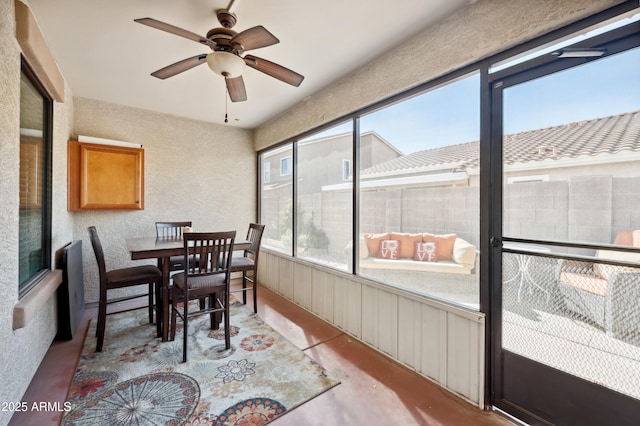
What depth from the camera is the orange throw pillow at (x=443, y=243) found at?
80.4 inches

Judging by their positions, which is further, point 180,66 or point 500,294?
point 180,66

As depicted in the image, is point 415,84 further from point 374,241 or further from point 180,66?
point 180,66

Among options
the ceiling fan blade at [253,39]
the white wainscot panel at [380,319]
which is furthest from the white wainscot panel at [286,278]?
the ceiling fan blade at [253,39]

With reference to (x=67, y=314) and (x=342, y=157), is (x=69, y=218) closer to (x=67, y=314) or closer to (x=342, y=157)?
(x=67, y=314)

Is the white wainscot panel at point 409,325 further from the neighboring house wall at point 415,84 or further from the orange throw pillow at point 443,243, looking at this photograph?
the orange throw pillow at point 443,243

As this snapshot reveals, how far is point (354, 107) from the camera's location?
268 centimetres

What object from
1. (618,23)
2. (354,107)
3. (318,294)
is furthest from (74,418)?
(618,23)

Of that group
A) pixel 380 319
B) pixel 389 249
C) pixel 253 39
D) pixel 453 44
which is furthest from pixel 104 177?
pixel 453 44

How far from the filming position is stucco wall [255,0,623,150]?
1466 millimetres

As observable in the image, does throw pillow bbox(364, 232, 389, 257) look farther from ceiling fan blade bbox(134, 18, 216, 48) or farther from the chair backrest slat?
ceiling fan blade bbox(134, 18, 216, 48)

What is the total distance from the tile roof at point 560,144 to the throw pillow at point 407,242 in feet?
Answer: 1.88

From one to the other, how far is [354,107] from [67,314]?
333 centimetres

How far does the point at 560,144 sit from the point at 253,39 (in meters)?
1.88

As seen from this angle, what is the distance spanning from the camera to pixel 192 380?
201 cm
